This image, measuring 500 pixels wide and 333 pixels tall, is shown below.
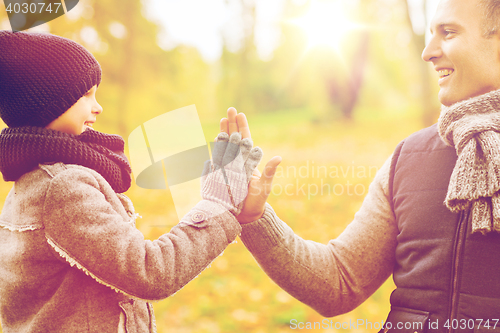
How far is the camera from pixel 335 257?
5.69 feet

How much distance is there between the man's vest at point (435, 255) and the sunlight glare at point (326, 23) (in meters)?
10.5

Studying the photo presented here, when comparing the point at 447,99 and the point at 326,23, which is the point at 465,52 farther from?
the point at 326,23

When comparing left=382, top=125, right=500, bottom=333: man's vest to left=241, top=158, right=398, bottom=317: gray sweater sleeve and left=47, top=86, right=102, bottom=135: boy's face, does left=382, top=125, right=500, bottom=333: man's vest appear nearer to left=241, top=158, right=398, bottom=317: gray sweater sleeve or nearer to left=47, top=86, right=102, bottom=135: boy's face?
left=241, top=158, right=398, bottom=317: gray sweater sleeve

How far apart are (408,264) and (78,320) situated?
1228 millimetres

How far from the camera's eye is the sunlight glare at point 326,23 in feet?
37.4

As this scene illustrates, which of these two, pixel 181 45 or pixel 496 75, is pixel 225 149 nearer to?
pixel 496 75

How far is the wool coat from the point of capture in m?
1.13

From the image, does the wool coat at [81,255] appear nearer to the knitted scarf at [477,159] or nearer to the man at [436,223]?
the man at [436,223]

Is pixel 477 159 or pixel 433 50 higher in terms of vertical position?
pixel 433 50

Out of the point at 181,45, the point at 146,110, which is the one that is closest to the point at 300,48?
the point at 181,45

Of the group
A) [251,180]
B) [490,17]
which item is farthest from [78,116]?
[490,17]

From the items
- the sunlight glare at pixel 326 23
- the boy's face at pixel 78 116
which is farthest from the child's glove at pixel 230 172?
the sunlight glare at pixel 326 23

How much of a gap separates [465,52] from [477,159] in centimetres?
42

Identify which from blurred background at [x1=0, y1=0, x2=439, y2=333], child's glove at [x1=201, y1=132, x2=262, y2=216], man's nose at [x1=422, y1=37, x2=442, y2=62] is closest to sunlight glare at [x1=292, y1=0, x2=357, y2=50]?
blurred background at [x1=0, y1=0, x2=439, y2=333]
